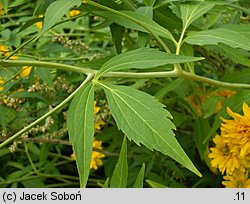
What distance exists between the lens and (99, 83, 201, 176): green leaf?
771 mm

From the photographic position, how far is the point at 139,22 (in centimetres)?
96

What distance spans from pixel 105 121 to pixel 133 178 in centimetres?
19

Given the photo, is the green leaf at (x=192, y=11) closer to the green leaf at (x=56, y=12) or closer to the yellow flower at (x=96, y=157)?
the green leaf at (x=56, y=12)

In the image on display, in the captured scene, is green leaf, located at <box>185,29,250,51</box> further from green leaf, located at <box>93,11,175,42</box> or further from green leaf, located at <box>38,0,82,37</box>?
green leaf, located at <box>38,0,82,37</box>

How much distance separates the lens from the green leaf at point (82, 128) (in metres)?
0.78

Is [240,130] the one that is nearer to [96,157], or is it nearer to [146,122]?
[146,122]

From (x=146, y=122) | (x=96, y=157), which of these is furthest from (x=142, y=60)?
(x=96, y=157)

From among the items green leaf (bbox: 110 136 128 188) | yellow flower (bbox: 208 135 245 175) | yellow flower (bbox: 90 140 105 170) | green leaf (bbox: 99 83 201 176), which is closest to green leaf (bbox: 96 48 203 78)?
green leaf (bbox: 99 83 201 176)

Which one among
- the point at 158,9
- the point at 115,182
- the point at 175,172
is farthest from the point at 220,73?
the point at 115,182

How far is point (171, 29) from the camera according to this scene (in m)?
1.14

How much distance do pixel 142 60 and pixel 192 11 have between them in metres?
0.22

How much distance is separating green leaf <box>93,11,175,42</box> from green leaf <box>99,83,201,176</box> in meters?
0.17

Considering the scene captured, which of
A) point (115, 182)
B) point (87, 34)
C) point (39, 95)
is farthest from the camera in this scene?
point (87, 34)

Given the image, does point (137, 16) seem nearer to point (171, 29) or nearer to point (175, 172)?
point (171, 29)
